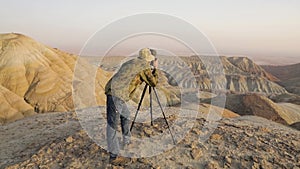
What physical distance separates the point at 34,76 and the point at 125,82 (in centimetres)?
3336

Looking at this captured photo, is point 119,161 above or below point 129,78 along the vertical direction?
below

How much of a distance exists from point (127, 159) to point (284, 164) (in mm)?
3227

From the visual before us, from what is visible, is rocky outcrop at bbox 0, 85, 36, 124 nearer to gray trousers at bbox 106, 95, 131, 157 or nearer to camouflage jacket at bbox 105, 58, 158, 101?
gray trousers at bbox 106, 95, 131, 157

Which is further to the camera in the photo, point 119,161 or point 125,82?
point 119,161

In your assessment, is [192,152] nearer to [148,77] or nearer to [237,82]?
[148,77]

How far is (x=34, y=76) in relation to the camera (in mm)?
36250

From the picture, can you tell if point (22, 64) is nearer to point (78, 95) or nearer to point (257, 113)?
point (78, 95)

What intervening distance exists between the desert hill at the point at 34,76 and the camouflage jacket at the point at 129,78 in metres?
26.3

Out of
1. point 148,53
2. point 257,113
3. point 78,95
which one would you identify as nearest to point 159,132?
point 148,53

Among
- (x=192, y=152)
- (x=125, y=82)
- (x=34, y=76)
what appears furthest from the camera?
(x=34, y=76)

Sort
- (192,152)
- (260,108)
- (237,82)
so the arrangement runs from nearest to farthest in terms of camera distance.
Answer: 1. (192,152)
2. (260,108)
3. (237,82)

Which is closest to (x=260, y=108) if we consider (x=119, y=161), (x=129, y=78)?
(x=119, y=161)

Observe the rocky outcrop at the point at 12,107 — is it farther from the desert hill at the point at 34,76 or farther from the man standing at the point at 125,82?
the man standing at the point at 125,82

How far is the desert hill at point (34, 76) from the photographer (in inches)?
1304
